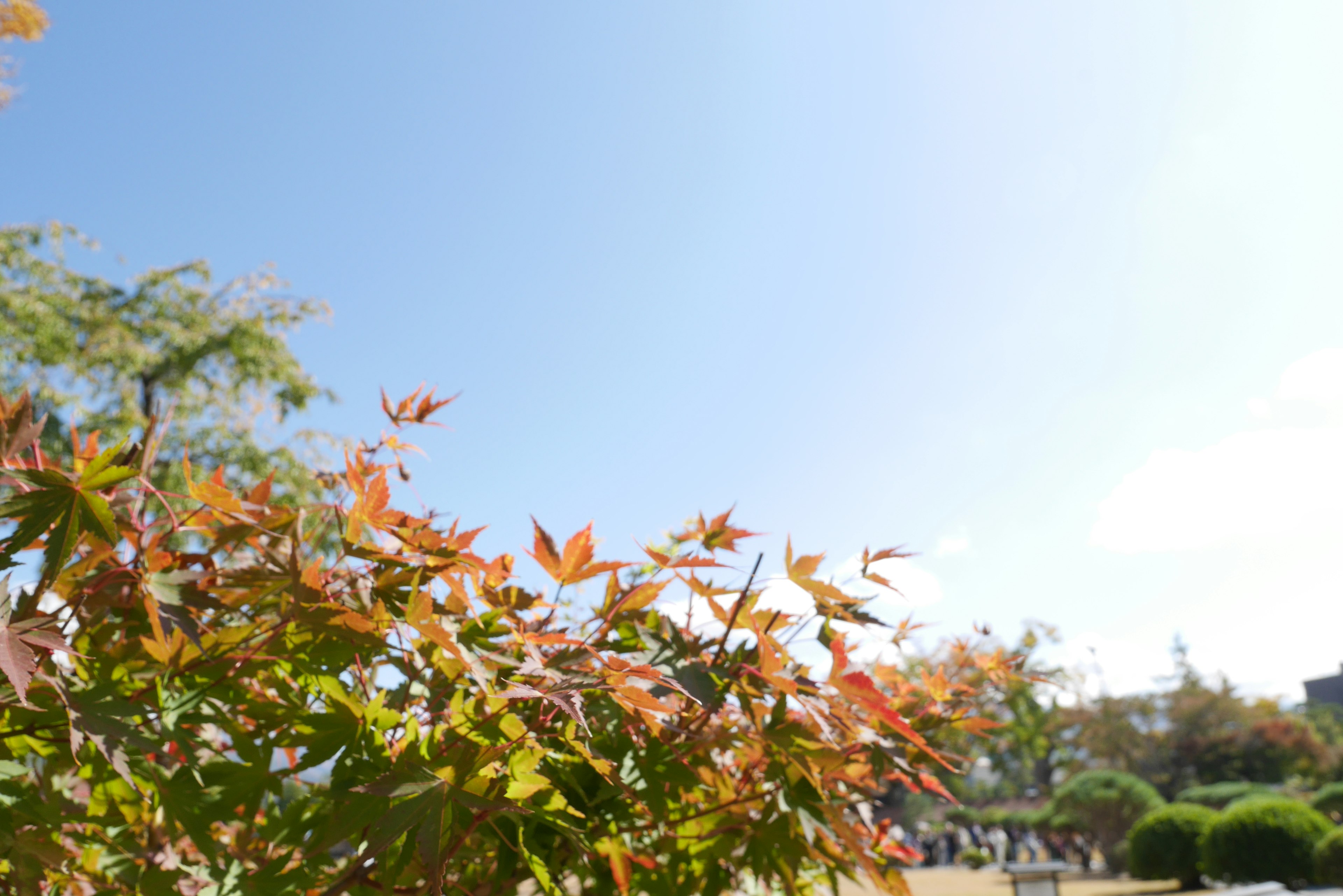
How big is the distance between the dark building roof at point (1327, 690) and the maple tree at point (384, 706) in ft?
259

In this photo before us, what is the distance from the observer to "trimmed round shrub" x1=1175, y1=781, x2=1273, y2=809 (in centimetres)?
2077

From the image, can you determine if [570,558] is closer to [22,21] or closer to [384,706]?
[384,706]

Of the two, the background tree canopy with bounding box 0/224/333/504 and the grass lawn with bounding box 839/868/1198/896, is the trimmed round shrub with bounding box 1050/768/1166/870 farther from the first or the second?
the background tree canopy with bounding box 0/224/333/504

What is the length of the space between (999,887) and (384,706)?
2103cm

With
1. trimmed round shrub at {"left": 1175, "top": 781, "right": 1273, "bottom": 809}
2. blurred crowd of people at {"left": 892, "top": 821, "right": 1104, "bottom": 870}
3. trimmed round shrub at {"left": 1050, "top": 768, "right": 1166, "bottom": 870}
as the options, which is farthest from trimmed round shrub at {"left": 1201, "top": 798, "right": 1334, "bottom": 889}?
blurred crowd of people at {"left": 892, "top": 821, "right": 1104, "bottom": 870}

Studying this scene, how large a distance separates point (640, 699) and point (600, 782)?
0.53m

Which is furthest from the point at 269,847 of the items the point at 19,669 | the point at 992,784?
the point at 992,784

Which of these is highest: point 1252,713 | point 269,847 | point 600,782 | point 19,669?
point 1252,713

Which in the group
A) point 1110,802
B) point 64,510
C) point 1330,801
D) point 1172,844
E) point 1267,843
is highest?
point 64,510

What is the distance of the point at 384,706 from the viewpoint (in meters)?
1.19

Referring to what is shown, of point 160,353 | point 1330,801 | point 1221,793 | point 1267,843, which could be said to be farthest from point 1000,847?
point 160,353

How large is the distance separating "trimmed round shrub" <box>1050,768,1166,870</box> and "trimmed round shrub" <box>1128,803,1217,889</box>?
526 centimetres

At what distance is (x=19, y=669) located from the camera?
0.83m

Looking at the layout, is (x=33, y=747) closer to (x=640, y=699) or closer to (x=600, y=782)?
(x=600, y=782)
